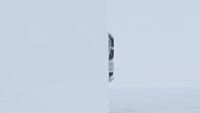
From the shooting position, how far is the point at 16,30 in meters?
1.33

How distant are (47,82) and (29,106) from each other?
163mm

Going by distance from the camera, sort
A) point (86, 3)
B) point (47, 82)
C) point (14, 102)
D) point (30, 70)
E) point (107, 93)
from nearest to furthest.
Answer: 1. point (14, 102)
2. point (30, 70)
3. point (47, 82)
4. point (86, 3)
5. point (107, 93)

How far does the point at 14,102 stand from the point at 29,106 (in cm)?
10

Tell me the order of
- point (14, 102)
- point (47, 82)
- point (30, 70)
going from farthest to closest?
1. point (47, 82)
2. point (30, 70)
3. point (14, 102)

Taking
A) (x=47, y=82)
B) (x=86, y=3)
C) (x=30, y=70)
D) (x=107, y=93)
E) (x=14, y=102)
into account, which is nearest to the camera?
(x=14, y=102)

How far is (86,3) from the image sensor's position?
183 cm

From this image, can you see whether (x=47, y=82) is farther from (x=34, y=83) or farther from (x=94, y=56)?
(x=94, y=56)

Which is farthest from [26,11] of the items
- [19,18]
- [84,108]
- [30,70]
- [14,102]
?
[84,108]

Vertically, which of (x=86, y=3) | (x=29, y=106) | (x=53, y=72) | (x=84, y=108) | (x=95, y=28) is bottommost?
(x=84, y=108)

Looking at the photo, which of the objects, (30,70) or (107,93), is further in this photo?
(107,93)

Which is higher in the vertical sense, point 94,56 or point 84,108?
point 94,56

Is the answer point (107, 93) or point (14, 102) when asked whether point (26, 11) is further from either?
point (107, 93)

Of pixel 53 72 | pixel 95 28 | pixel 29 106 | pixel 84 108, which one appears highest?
pixel 95 28

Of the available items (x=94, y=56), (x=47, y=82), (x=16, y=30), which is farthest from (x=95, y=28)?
(x=16, y=30)
